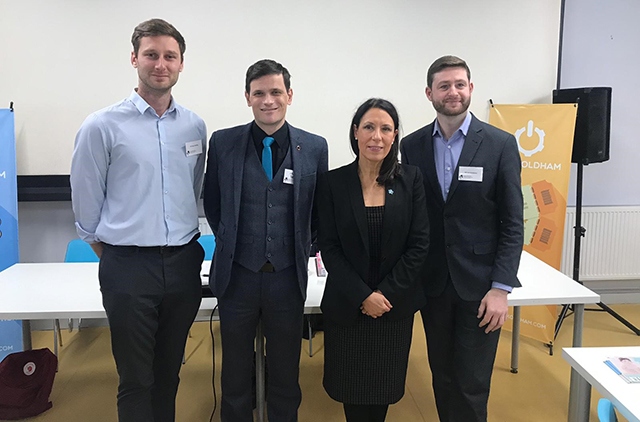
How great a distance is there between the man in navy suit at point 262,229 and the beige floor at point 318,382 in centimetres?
88

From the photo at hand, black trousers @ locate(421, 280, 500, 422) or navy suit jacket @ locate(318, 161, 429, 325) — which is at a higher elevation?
navy suit jacket @ locate(318, 161, 429, 325)

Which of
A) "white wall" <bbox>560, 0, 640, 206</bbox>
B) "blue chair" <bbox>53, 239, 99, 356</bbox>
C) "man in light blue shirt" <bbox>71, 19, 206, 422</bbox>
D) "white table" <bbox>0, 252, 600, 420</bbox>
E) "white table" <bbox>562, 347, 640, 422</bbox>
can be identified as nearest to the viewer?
"white table" <bbox>562, 347, 640, 422</bbox>

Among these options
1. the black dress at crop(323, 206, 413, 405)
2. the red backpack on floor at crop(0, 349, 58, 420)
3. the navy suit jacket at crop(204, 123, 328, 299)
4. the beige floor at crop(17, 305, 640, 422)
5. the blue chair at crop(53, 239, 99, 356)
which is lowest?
the beige floor at crop(17, 305, 640, 422)

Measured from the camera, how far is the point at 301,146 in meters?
1.96

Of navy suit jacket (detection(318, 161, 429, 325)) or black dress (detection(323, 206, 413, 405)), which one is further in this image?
black dress (detection(323, 206, 413, 405))

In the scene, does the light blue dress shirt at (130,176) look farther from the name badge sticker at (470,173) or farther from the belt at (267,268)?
the name badge sticker at (470,173)

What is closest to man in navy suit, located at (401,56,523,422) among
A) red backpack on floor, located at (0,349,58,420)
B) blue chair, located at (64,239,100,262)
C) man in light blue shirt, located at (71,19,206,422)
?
Answer: man in light blue shirt, located at (71,19,206,422)

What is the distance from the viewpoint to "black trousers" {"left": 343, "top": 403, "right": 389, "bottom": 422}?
2061 mm

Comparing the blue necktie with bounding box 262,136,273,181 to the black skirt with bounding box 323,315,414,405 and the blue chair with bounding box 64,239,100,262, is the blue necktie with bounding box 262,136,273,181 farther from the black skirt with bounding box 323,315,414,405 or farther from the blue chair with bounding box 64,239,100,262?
the blue chair with bounding box 64,239,100,262

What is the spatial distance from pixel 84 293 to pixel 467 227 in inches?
72.8

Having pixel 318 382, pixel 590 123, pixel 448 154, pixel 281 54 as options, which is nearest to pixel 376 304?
pixel 448 154

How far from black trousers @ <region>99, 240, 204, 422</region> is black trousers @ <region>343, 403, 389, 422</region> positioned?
0.76 m

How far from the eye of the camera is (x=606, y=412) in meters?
1.32

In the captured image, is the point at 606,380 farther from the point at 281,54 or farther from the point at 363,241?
the point at 281,54
